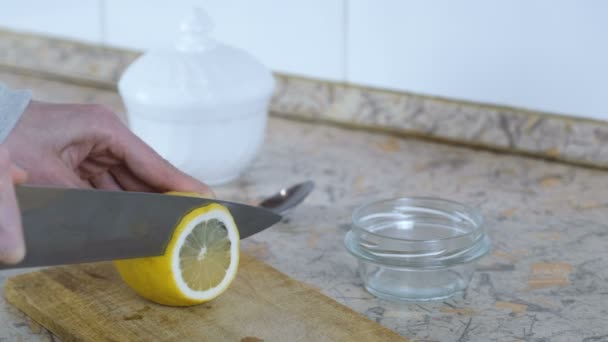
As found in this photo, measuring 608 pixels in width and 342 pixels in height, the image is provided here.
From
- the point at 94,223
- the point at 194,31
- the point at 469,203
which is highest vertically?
the point at 194,31

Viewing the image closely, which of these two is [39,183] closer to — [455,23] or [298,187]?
[298,187]

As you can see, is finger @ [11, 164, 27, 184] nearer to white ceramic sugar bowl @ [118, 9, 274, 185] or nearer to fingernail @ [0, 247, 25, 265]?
fingernail @ [0, 247, 25, 265]

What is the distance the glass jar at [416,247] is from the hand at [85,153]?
0.18 meters

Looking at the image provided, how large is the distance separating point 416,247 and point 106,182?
0.36m

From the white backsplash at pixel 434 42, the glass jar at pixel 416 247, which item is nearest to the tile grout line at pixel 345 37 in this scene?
the white backsplash at pixel 434 42

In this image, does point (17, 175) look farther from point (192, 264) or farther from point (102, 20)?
point (102, 20)

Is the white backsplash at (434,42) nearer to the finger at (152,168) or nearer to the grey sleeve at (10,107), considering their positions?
the finger at (152,168)

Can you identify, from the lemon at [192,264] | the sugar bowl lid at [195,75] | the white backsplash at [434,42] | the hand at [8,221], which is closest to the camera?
the hand at [8,221]

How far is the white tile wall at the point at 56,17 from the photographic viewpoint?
176 cm

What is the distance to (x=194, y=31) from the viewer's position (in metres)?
1.16

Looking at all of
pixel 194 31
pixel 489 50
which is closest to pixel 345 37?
pixel 489 50

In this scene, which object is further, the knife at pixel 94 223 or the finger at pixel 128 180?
the finger at pixel 128 180

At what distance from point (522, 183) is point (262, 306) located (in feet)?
1.68

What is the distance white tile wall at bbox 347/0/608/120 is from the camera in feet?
4.01
